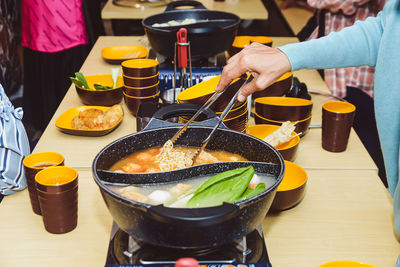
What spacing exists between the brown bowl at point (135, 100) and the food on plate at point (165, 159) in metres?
0.63

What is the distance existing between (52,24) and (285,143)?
2235mm

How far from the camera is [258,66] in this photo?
129cm

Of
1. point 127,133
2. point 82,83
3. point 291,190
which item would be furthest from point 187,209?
point 82,83

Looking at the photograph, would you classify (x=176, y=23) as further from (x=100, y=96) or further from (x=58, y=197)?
(x=58, y=197)

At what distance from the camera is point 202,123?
1.25 metres

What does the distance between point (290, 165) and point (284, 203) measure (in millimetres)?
175

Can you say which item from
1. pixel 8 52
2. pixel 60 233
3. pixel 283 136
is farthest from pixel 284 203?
pixel 8 52

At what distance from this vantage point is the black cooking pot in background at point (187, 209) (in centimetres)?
81

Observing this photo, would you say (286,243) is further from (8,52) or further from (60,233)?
(8,52)

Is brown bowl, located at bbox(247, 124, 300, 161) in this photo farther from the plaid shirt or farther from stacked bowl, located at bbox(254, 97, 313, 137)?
the plaid shirt

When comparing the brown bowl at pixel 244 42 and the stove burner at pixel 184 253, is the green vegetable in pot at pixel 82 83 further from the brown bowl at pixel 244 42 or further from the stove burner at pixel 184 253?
the stove burner at pixel 184 253

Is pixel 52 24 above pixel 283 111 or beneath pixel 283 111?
beneath

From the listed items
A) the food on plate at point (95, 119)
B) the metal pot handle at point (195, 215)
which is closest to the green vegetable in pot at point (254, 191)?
the metal pot handle at point (195, 215)

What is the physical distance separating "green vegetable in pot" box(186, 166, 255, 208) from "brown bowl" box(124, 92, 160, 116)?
886mm
